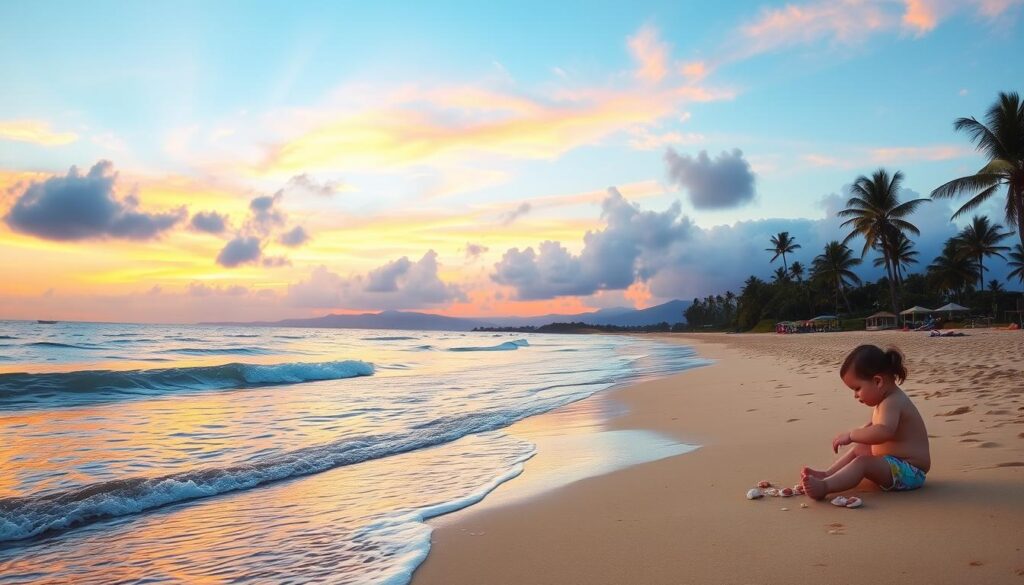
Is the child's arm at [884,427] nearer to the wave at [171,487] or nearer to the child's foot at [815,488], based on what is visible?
the child's foot at [815,488]

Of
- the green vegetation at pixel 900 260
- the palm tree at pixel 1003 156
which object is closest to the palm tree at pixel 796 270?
the green vegetation at pixel 900 260

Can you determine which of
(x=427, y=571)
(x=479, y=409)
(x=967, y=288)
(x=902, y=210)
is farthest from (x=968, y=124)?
(x=967, y=288)

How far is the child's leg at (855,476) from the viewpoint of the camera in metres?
3.69

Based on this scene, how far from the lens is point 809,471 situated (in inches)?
147

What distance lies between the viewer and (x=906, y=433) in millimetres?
3764

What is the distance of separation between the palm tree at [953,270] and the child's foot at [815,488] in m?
75.6

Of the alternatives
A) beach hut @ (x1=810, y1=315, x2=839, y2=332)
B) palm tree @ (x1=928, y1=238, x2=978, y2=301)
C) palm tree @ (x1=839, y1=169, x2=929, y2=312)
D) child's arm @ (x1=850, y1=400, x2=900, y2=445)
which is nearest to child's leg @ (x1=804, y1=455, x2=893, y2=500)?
child's arm @ (x1=850, y1=400, x2=900, y2=445)

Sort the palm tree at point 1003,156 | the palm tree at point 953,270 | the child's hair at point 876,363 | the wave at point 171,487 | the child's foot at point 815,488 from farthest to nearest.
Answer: the palm tree at point 953,270 < the palm tree at point 1003,156 < the wave at point 171,487 < the child's hair at point 876,363 < the child's foot at point 815,488

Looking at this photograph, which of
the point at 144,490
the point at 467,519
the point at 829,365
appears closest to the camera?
the point at 467,519

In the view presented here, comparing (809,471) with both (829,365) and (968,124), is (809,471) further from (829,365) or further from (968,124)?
(968,124)

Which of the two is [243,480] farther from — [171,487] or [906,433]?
[906,433]

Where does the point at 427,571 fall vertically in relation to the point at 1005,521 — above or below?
below

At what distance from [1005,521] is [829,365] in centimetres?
1285

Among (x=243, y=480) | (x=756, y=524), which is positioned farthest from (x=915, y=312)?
(x=243, y=480)
